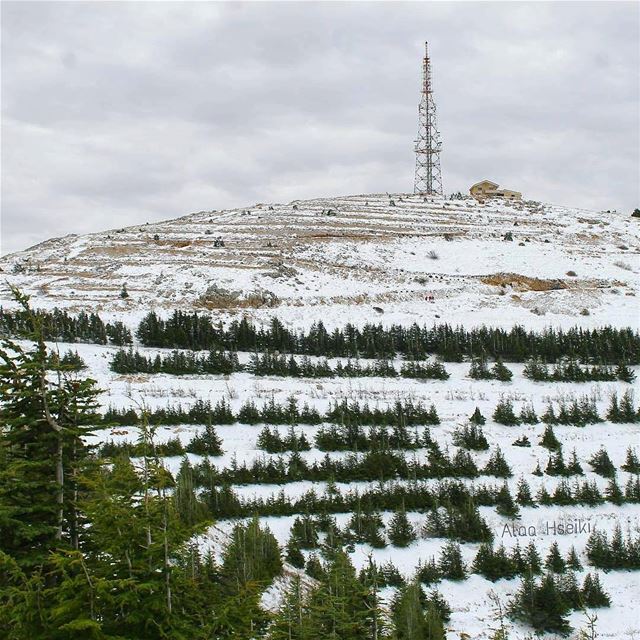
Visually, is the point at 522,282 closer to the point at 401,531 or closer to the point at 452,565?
the point at 401,531

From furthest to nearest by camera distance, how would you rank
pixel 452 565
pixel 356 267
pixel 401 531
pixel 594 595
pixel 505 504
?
1. pixel 356 267
2. pixel 505 504
3. pixel 401 531
4. pixel 452 565
5. pixel 594 595

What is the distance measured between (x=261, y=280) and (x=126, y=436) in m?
31.4

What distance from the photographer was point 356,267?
70.7 metres

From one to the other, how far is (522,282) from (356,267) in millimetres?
18520

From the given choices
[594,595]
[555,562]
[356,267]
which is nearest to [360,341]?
[356,267]

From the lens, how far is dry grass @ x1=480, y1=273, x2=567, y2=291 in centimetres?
6694

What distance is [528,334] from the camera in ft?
176

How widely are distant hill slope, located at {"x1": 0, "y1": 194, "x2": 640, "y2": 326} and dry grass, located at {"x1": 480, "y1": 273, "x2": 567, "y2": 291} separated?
11 cm

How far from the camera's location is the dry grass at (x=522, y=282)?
2635 inches

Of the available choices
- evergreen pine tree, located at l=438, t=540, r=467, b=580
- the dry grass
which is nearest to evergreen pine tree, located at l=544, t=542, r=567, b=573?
evergreen pine tree, located at l=438, t=540, r=467, b=580

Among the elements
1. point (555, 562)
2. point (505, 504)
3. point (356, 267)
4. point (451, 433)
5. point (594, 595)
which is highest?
point (356, 267)

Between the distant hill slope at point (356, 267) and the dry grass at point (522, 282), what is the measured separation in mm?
113

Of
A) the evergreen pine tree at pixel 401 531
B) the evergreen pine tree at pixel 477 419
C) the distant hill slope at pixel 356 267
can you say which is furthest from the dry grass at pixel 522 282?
the evergreen pine tree at pixel 401 531

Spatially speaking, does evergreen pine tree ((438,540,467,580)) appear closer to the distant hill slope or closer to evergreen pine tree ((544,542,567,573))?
evergreen pine tree ((544,542,567,573))
